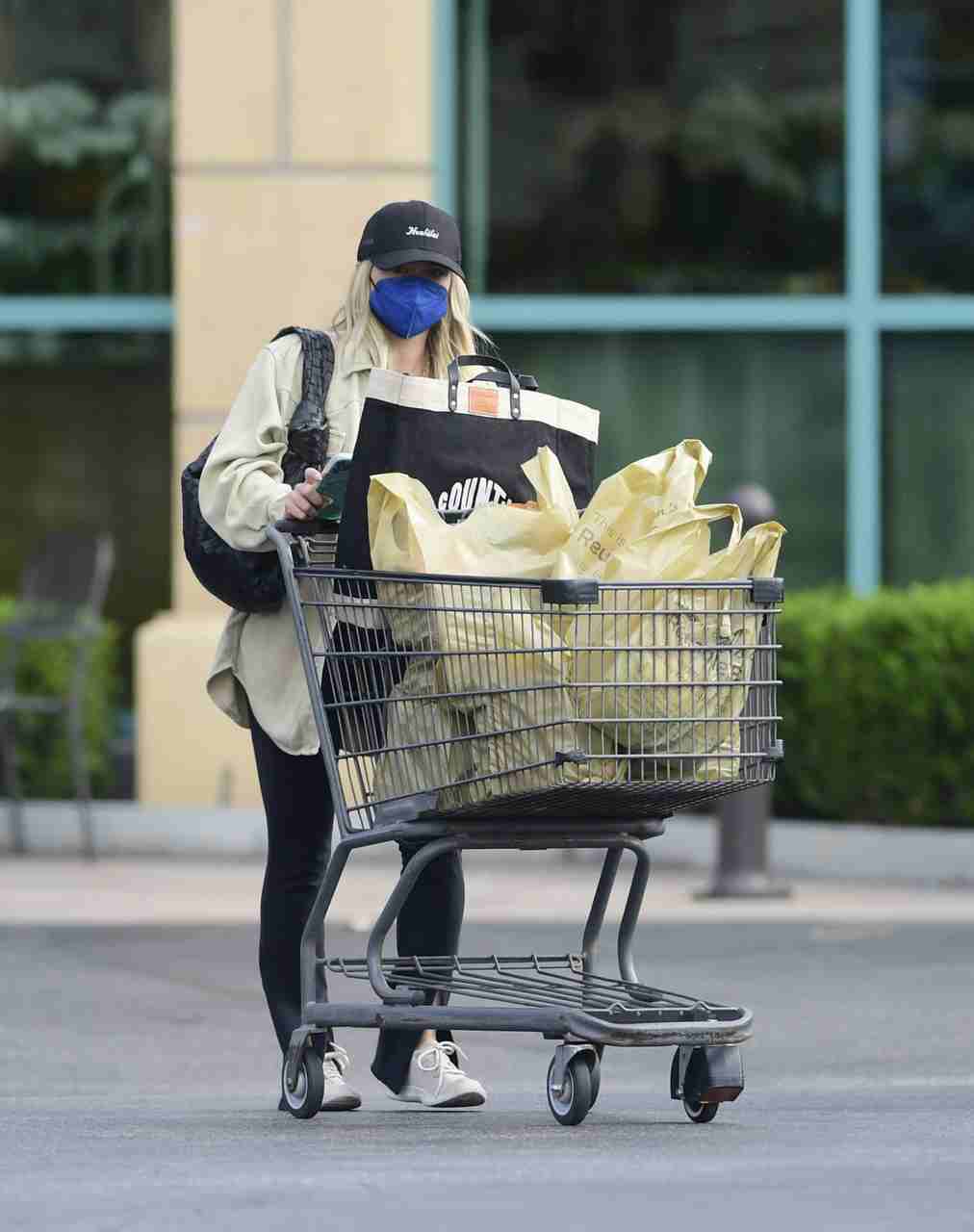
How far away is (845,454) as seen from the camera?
12.4 m

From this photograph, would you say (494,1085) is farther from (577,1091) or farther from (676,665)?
(676,665)

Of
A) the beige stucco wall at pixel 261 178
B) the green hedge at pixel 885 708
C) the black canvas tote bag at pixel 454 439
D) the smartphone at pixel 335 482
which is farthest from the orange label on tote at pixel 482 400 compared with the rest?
the beige stucco wall at pixel 261 178

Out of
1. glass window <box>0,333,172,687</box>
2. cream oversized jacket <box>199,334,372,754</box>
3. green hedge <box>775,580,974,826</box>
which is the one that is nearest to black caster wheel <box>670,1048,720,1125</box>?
cream oversized jacket <box>199,334,372,754</box>

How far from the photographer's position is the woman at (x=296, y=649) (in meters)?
5.45

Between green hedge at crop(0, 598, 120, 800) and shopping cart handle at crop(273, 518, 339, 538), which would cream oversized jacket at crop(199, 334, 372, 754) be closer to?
shopping cart handle at crop(273, 518, 339, 538)

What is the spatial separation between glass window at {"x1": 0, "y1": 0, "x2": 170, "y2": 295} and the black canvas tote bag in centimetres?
708

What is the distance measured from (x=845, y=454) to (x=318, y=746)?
7289 millimetres

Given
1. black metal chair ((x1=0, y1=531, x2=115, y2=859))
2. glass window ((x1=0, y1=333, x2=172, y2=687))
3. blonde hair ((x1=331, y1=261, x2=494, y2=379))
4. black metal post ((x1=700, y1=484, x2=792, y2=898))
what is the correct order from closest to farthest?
1. blonde hair ((x1=331, y1=261, x2=494, y2=379))
2. black metal post ((x1=700, y1=484, x2=792, y2=898))
3. black metal chair ((x1=0, y1=531, x2=115, y2=859))
4. glass window ((x1=0, y1=333, x2=172, y2=687))

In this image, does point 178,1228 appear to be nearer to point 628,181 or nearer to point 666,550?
point 666,550

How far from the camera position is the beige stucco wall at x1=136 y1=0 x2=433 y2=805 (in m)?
11.7

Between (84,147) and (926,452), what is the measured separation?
410cm

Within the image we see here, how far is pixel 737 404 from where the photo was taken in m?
12.5

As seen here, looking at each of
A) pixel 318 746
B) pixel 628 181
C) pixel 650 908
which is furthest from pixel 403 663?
pixel 628 181

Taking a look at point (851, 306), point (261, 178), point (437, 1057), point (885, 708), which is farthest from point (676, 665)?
point (851, 306)
